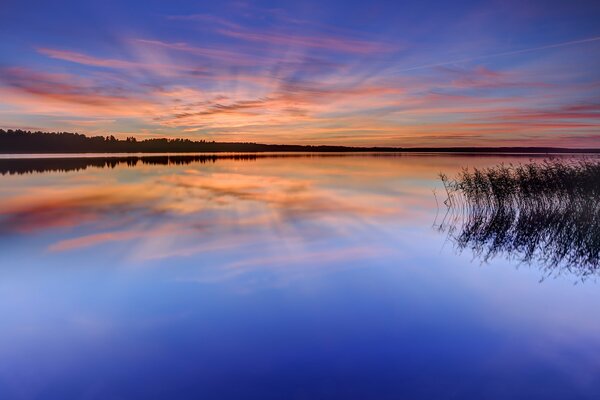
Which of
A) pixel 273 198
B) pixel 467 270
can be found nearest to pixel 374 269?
pixel 467 270

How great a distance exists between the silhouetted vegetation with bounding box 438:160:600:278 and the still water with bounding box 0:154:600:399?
0.76 meters

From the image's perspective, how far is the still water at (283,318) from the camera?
5.01 m

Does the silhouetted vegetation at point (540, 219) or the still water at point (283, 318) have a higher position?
the silhouetted vegetation at point (540, 219)

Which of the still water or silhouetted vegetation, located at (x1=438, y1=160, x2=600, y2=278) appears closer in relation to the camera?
the still water

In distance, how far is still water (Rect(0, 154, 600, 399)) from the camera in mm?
5008

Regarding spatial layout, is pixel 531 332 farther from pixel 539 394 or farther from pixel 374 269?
pixel 374 269

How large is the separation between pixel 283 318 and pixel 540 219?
36.9ft

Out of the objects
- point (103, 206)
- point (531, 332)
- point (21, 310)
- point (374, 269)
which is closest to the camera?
point (531, 332)

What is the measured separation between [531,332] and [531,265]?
13.8ft

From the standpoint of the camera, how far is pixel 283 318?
22.3 feet

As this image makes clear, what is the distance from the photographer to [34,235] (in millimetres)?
13508

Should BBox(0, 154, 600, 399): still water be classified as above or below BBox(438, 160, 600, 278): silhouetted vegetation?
below

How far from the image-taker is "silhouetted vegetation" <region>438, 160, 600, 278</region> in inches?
437

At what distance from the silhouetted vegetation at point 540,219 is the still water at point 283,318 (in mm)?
758
